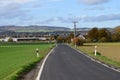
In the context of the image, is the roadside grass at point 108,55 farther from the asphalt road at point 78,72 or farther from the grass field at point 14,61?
the grass field at point 14,61

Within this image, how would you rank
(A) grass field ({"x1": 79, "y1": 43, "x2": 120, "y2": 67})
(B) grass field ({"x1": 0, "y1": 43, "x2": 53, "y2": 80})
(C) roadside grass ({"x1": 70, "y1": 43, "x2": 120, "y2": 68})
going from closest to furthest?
(B) grass field ({"x1": 0, "y1": 43, "x2": 53, "y2": 80}) < (C) roadside grass ({"x1": 70, "y1": 43, "x2": 120, "y2": 68}) < (A) grass field ({"x1": 79, "y1": 43, "x2": 120, "y2": 67})

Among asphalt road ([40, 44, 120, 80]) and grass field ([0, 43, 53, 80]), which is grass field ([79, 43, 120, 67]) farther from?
grass field ([0, 43, 53, 80])

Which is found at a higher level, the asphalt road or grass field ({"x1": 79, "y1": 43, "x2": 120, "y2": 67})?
the asphalt road

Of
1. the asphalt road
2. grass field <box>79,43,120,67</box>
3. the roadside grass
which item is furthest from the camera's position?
grass field <box>79,43,120,67</box>

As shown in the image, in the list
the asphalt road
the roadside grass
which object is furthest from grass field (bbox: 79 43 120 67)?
the asphalt road

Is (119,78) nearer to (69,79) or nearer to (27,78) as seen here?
(69,79)

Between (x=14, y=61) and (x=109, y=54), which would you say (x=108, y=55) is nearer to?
(x=109, y=54)

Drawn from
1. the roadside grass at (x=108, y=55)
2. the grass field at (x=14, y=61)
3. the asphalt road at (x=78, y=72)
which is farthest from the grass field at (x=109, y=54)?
the grass field at (x=14, y=61)

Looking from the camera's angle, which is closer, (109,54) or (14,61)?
(14,61)

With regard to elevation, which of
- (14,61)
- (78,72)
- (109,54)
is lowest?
(109,54)

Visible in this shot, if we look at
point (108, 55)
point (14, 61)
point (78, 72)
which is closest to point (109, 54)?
point (108, 55)

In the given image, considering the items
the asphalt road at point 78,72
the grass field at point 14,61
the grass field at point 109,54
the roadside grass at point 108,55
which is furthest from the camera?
the grass field at point 109,54

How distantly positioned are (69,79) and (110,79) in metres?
1.80

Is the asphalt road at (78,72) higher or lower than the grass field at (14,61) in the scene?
higher
